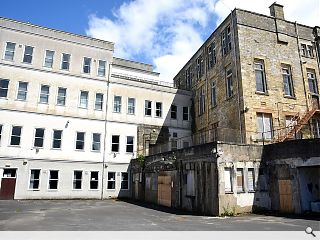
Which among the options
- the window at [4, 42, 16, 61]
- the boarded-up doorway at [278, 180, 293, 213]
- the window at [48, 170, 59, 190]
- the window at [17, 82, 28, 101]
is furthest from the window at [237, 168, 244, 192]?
the window at [4, 42, 16, 61]

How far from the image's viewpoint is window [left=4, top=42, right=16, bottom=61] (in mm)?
25000

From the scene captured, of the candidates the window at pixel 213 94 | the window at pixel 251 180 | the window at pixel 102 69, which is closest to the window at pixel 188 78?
the window at pixel 213 94

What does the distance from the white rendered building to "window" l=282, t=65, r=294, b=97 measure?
497 inches

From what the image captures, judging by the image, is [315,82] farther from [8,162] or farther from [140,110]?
[8,162]

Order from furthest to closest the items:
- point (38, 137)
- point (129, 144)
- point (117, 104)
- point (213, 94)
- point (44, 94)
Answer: point (117, 104)
point (129, 144)
point (213, 94)
point (44, 94)
point (38, 137)

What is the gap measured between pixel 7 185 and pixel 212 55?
23036 mm

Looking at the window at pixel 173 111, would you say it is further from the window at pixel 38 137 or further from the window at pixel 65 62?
the window at pixel 38 137

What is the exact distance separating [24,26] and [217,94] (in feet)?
68.0

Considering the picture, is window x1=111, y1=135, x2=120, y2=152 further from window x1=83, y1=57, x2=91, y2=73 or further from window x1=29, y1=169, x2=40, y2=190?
window x1=83, y1=57, x2=91, y2=73

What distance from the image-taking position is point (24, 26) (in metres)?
26.1

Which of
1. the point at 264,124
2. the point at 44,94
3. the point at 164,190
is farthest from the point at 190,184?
the point at 44,94

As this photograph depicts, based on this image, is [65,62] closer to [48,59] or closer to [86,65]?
[48,59]

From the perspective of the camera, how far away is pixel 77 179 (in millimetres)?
25172

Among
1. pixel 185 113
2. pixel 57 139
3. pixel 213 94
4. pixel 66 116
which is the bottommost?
pixel 57 139
